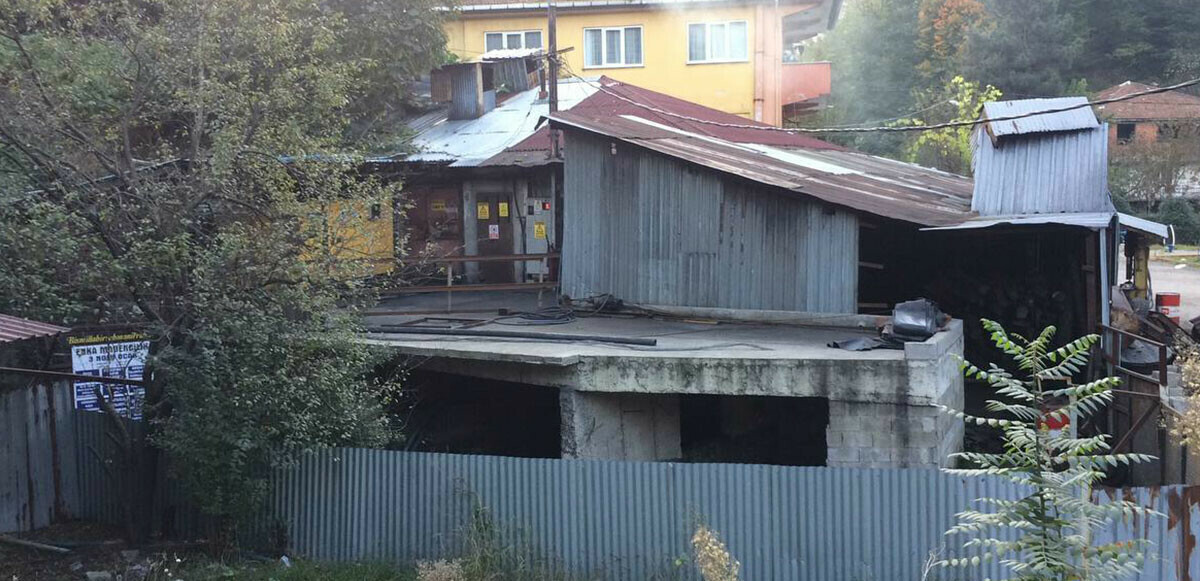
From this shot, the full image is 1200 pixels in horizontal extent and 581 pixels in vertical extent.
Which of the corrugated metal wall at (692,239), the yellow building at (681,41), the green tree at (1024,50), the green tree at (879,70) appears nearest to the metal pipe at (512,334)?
the corrugated metal wall at (692,239)

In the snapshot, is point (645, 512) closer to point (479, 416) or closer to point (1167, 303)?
point (479, 416)

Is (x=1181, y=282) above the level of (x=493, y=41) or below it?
below

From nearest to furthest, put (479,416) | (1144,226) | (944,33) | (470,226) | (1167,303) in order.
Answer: (1144,226) < (479,416) < (1167,303) < (470,226) < (944,33)

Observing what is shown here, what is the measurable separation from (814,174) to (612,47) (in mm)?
16106

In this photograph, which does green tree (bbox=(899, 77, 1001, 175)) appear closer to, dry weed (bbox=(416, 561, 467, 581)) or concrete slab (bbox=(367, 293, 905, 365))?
concrete slab (bbox=(367, 293, 905, 365))

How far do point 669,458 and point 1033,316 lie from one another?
20.3ft

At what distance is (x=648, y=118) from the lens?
20266 millimetres

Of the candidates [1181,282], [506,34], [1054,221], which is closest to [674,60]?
[506,34]

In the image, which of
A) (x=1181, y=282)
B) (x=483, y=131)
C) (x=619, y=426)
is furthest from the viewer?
(x=1181, y=282)

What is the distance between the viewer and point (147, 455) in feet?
36.7

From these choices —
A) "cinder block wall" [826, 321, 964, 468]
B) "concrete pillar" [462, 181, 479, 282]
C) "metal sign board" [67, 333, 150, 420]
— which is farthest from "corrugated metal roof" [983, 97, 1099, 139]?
"metal sign board" [67, 333, 150, 420]

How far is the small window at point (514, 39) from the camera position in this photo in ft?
102

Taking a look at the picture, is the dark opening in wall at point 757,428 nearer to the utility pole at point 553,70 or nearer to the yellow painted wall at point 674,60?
the utility pole at point 553,70

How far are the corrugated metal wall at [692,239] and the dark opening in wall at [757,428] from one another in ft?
4.61
